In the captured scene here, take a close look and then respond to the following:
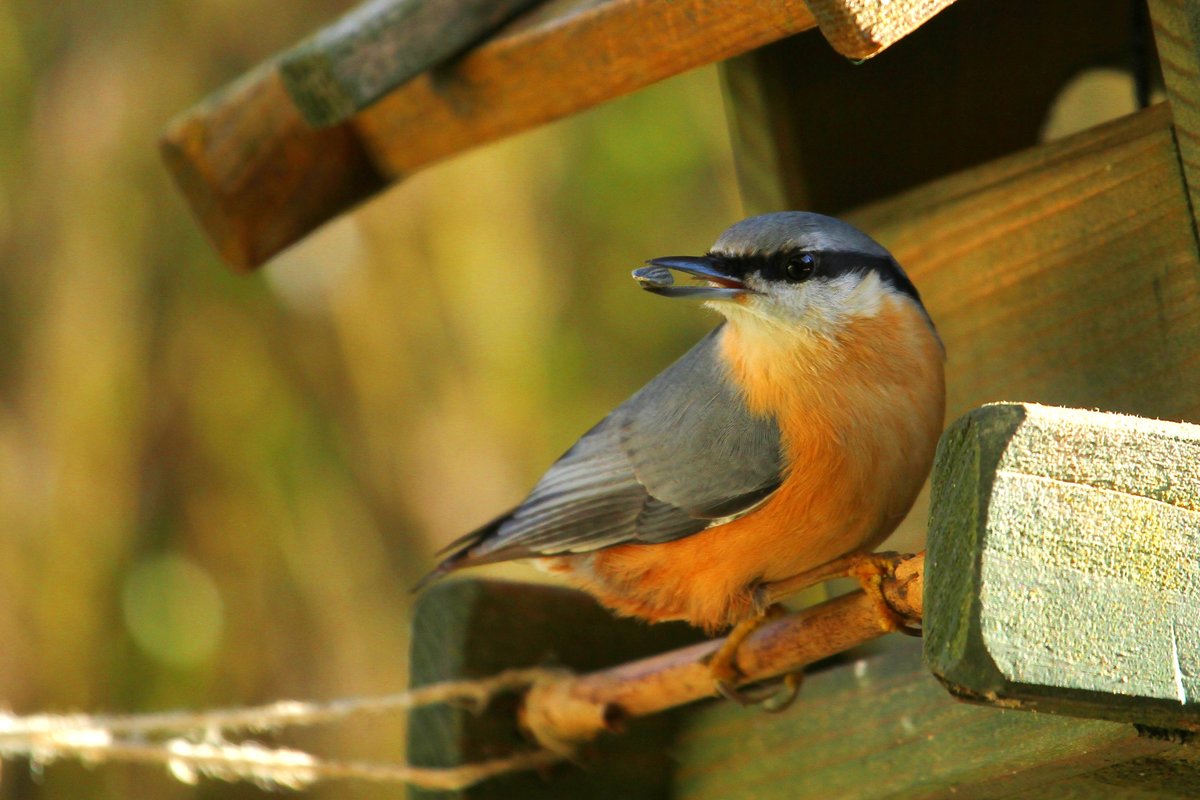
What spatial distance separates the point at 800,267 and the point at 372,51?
0.75m

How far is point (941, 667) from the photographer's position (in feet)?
4.13

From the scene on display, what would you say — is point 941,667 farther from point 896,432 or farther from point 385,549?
point 385,549

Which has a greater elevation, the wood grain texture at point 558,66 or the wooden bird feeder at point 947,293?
the wood grain texture at point 558,66

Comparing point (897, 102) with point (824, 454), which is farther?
point (897, 102)

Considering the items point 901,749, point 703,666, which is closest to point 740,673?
point 703,666

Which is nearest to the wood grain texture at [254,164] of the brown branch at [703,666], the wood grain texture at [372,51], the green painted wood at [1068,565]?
the wood grain texture at [372,51]

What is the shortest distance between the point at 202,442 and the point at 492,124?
87.2 inches

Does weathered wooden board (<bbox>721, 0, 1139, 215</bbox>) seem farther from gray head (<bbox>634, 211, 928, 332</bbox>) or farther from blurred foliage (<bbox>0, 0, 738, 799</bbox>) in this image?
blurred foliage (<bbox>0, 0, 738, 799</bbox>)

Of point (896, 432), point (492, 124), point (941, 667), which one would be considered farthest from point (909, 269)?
point (941, 667)

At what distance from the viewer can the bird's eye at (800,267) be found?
84.4 inches

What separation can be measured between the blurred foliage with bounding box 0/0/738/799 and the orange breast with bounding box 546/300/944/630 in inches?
87.5

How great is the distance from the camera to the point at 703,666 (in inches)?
83.2

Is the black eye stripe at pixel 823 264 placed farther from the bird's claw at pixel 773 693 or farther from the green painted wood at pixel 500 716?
the green painted wood at pixel 500 716

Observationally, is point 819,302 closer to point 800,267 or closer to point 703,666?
point 800,267
